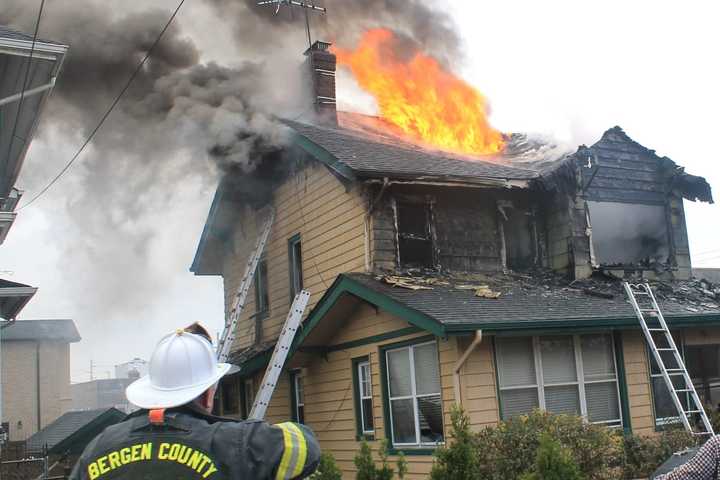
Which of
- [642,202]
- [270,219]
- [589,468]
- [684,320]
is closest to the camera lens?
[589,468]

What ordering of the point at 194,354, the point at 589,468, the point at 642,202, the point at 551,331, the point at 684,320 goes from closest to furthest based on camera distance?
the point at 194,354
the point at 589,468
the point at 551,331
the point at 684,320
the point at 642,202

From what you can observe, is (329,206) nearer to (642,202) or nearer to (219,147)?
(219,147)

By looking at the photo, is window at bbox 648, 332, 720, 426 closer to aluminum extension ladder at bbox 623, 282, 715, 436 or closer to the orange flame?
aluminum extension ladder at bbox 623, 282, 715, 436

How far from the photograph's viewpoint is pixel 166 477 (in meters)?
2.70

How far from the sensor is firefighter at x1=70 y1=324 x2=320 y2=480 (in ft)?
8.86

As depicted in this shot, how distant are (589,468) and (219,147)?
404 inches

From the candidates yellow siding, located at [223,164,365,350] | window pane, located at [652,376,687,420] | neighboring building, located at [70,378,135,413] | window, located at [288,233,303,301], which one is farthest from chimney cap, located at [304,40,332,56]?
neighboring building, located at [70,378,135,413]

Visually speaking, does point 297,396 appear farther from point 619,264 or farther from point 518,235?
point 619,264

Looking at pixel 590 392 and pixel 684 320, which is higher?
pixel 684 320

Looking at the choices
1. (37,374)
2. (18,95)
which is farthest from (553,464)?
(37,374)

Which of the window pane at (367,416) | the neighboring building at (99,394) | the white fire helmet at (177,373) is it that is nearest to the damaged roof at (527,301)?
the window pane at (367,416)

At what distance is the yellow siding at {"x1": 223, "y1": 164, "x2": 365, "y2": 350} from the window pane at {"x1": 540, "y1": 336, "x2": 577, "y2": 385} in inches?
136

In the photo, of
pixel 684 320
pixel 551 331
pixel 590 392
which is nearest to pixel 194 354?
pixel 551 331

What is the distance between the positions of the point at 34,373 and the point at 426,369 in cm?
3400
